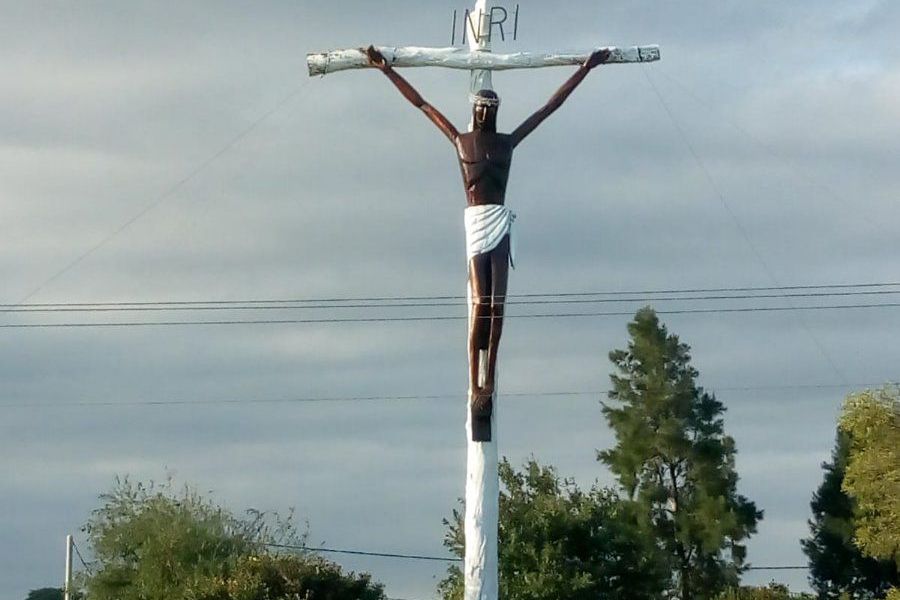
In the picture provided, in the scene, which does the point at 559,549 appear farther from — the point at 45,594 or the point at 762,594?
the point at 45,594

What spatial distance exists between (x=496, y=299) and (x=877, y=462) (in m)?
27.0

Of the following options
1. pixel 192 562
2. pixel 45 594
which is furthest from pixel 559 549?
pixel 45 594

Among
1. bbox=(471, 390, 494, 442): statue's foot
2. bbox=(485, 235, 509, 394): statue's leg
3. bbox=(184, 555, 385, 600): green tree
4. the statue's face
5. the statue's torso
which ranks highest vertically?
the statue's face

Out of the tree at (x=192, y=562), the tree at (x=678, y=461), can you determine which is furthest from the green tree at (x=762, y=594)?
the tree at (x=192, y=562)

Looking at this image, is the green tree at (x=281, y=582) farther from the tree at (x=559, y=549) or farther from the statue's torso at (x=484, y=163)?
the statue's torso at (x=484, y=163)

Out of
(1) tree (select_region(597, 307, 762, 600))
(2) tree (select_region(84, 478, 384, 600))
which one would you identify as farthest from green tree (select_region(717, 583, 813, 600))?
(2) tree (select_region(84, 478, 384, 600))

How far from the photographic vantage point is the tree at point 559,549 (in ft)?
152

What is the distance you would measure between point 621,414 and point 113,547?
2532 cm

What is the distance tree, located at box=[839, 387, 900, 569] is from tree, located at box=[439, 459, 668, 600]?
22.3 ft

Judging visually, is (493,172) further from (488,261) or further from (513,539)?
(513,539)

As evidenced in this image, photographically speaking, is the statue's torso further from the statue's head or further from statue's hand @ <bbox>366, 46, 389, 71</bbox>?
statue's hand @ <bbox>366, 46, 389, 71</bbox>

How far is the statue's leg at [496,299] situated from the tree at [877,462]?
85.3 ft

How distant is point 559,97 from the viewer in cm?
2911

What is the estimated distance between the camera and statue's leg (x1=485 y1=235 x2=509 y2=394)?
93.2ft
